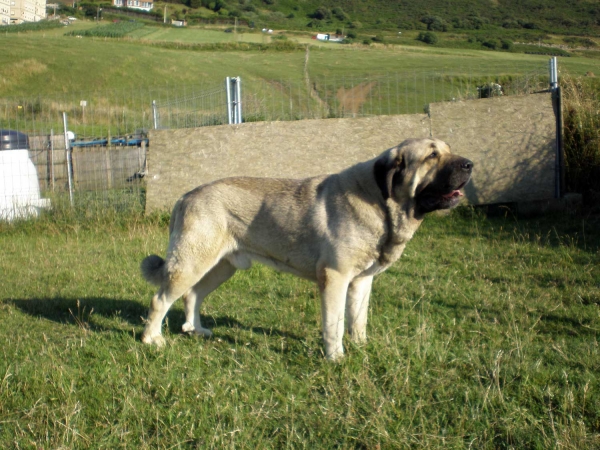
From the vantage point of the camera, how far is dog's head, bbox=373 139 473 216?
4668 mm

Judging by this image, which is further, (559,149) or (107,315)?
(559,149)

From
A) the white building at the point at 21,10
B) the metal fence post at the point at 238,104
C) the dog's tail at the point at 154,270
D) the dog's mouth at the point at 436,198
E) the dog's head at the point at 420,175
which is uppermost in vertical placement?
the white building at the point at 21,10

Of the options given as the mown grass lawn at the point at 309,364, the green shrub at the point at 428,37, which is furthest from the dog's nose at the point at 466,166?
the green shrub at the point at 428,37

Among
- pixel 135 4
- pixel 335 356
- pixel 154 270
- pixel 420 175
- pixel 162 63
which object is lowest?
pixel 335 356

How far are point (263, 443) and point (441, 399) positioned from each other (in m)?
1.18

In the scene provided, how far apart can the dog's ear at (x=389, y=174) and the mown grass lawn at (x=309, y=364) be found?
3.69 feet

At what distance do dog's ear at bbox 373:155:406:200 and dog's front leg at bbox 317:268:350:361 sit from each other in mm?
722

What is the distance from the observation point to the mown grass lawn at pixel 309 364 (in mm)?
3600

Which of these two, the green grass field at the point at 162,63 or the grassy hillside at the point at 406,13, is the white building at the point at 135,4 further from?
the green grass field at the point at 162,63

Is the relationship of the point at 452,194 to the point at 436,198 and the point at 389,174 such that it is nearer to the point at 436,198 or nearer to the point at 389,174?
the point at 436,198

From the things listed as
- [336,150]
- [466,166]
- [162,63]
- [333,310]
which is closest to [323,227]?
[333,310]

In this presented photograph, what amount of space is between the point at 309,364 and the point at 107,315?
243cm

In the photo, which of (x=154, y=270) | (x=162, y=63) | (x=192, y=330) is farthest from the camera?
(x=162, y=63)

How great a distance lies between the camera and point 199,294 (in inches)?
225
